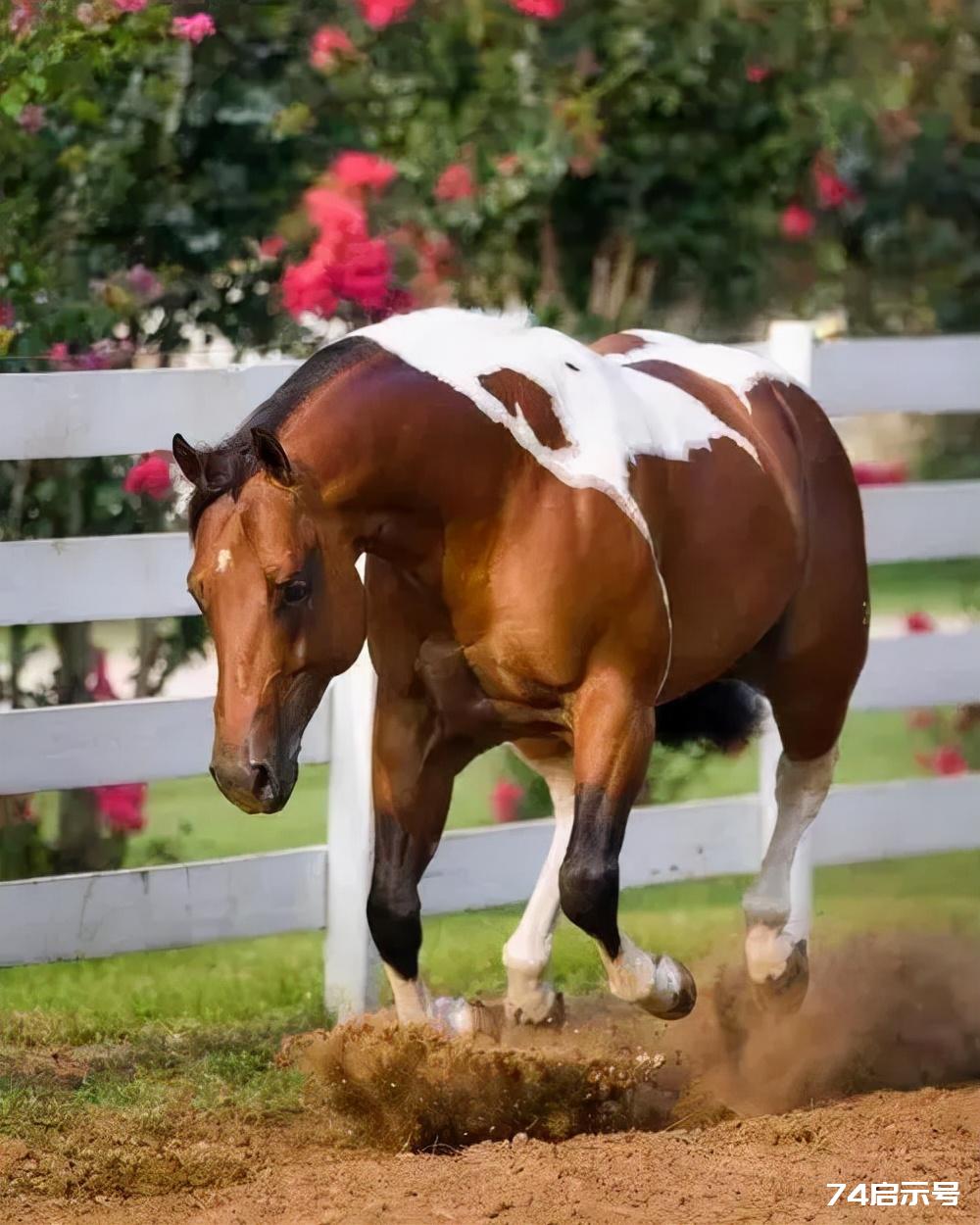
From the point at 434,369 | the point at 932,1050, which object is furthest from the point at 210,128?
the point at 932,1050

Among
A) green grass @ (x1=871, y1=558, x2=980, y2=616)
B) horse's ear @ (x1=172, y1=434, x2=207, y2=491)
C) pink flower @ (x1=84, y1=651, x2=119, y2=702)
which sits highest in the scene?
horse's ear @ (x1=172, y1=434, x2=207, y2=491)

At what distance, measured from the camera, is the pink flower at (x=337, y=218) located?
505 cm

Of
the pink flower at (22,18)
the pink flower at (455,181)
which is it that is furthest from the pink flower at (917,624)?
the pink flower at (22,18)

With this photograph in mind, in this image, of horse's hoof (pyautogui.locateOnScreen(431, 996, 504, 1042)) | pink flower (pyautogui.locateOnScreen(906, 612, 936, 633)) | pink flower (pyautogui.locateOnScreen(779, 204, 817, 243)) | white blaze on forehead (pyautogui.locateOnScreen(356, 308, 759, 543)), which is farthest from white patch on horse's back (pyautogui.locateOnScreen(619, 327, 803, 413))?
pink flower (pyautogui.locateOnScreen(779, 204, 817, 243))

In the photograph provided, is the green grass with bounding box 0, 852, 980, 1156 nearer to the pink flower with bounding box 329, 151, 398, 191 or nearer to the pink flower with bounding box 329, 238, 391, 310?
the pink flower with bounding box 329, 238, 391, 310

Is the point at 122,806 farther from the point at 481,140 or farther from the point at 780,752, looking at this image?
the point at 481,140

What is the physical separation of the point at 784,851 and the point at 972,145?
162 inches

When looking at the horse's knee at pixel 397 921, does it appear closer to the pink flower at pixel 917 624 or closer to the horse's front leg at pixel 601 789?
the horse's front leg at pixel 601 789

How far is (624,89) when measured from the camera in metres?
6.31

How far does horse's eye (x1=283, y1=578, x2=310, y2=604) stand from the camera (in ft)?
11.2

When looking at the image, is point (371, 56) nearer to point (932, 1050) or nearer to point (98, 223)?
point (98, 223)

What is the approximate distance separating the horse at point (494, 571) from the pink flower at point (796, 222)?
252 centimetres

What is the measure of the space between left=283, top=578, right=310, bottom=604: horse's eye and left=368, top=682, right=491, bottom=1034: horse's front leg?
0.54 meters

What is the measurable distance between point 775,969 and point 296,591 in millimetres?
1737
